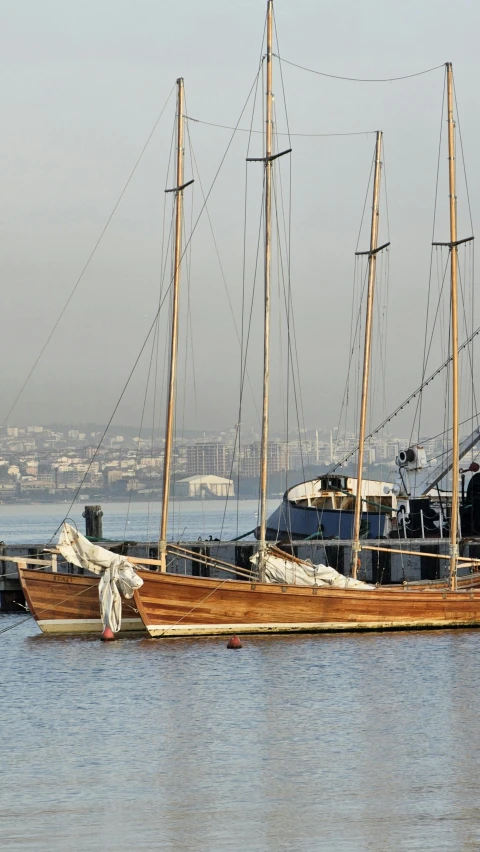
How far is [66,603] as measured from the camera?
36.2 metres

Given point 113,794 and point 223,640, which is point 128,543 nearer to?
point 223,640

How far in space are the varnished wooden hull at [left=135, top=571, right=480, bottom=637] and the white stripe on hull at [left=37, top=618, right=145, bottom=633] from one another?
2477 millimetres

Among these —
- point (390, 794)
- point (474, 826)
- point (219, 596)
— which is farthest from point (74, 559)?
point (474, 826)

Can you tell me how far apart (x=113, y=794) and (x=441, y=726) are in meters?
7.51

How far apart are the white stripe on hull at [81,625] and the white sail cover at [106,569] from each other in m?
1.18

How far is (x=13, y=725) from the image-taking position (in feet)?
81.5

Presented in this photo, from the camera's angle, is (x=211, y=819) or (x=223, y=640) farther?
(x=223, y=640)

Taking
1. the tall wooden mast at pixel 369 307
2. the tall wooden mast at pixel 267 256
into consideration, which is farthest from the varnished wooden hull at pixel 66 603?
the tall wooden mast at pixel 369 307

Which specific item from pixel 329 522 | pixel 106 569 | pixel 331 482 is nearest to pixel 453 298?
pixel 106 569

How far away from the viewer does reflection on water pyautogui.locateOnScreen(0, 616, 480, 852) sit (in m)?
16.2

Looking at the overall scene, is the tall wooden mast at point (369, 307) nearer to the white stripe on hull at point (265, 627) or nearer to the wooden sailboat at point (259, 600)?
the wooden sailboat at point (259, 600)

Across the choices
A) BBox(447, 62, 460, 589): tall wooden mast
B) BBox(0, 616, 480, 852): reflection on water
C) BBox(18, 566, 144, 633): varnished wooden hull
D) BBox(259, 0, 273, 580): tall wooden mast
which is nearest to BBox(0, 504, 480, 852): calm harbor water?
BBox(0, 616, 480, 852): reflection on water

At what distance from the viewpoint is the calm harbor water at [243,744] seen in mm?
16219

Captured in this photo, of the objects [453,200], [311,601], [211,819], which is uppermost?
[453,200]
